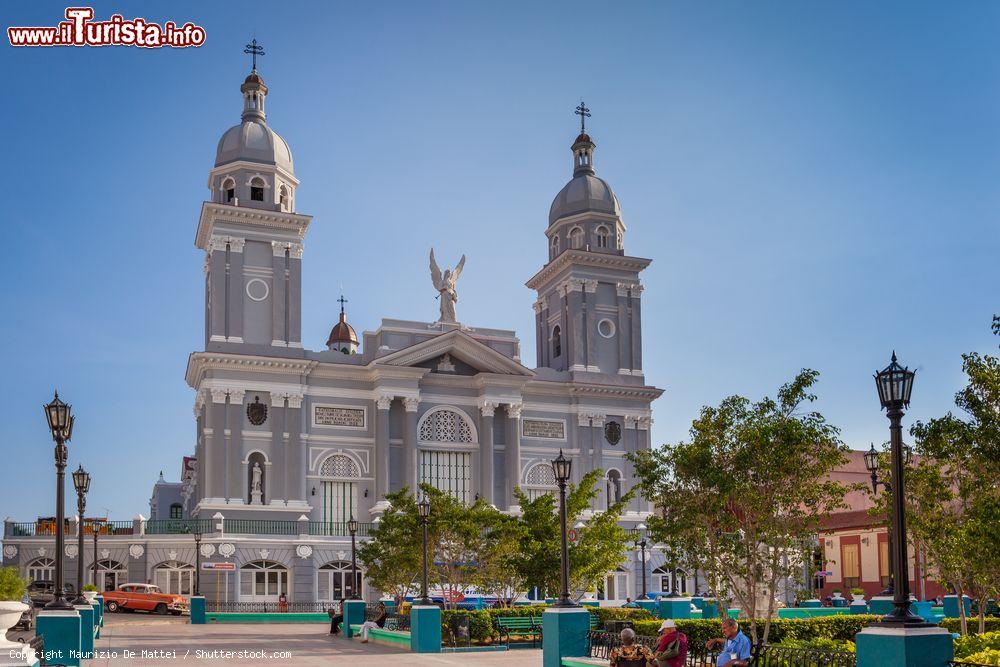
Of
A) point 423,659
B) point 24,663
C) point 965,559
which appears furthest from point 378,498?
point 24,663

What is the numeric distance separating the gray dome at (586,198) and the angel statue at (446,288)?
9.10 meters

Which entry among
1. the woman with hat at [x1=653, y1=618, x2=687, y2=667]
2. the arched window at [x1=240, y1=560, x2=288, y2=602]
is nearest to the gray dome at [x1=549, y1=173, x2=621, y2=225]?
the arched window at [x1=240, y1=560, x2=288, y2=602]

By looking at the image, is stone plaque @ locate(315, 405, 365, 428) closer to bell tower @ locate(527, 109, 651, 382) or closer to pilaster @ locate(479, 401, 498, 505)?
pilaster @ locate(479, 401, 498, 505)

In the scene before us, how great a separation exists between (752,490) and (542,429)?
4389 cm

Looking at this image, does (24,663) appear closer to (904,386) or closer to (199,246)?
(904,386)

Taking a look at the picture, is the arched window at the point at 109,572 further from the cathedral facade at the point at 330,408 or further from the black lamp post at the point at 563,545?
the black lamp post at the point at 563,545

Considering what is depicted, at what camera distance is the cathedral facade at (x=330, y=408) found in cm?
5625

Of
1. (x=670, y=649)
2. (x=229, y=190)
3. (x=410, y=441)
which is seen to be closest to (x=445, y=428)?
(x=410, y=441)

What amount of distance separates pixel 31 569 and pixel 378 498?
17116 mm

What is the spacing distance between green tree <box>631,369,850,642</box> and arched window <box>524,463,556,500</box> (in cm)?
4117

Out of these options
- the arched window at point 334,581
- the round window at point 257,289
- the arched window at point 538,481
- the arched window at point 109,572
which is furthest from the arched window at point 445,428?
the arched window at point 109,572

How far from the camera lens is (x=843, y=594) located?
208ft

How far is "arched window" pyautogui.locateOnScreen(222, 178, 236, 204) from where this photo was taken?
62.2m

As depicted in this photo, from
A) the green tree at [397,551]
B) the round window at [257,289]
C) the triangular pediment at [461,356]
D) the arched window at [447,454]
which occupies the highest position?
the round window at [257,289]
